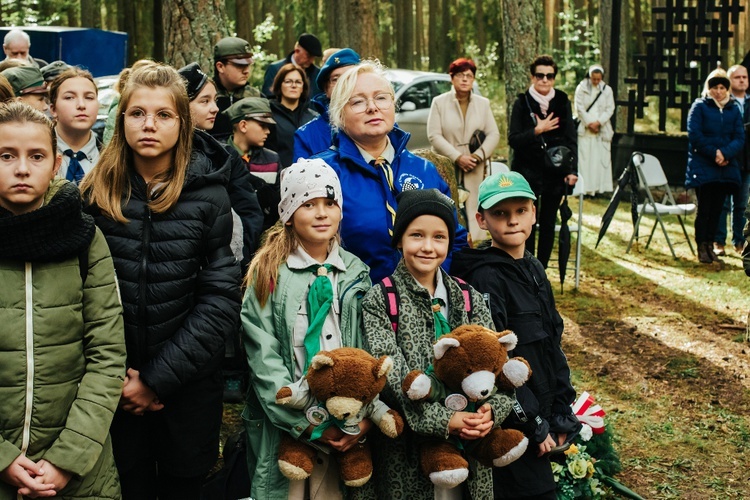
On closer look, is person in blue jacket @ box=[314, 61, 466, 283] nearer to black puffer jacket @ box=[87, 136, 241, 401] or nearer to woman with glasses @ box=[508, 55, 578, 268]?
black puffer jacket @ box=[87, 136, 241, 401]

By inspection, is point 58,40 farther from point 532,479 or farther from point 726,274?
point 532,479

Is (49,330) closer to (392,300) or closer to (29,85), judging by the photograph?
(392,300)

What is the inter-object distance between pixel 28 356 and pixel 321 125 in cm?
240

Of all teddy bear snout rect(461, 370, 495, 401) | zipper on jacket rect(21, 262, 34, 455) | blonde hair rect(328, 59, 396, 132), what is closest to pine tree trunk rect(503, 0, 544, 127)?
blonde hair rect(328, 59, 396, 132)

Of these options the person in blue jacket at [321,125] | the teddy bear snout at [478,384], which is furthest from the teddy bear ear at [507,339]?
the person in blue jacket at [321,125]

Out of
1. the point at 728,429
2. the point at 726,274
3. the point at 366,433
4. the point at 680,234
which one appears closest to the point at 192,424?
the point at 366,433

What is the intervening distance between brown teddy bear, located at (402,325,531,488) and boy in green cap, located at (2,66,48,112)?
3.10m

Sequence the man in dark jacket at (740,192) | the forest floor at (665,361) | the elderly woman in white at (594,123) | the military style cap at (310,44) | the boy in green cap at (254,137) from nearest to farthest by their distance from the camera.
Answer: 1. the forest floor at (665,361)
2. the boy in green cap at (254,137)
3. the military style cap at (310,44)
4. the man in dark jacket at (740,192)
5. the elderly woman in white at (594,123)

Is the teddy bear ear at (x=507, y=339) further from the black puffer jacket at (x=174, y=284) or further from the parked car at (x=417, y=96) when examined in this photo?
the parked car at (x=417, y=96)

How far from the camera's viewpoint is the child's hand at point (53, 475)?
2.91 m

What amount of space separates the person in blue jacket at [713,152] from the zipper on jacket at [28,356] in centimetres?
908

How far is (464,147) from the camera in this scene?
31.8 ft

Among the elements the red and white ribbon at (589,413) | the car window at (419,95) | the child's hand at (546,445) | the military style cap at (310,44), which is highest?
the military style cap at (310,44)

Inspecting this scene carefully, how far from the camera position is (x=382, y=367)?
3191 millimetres
